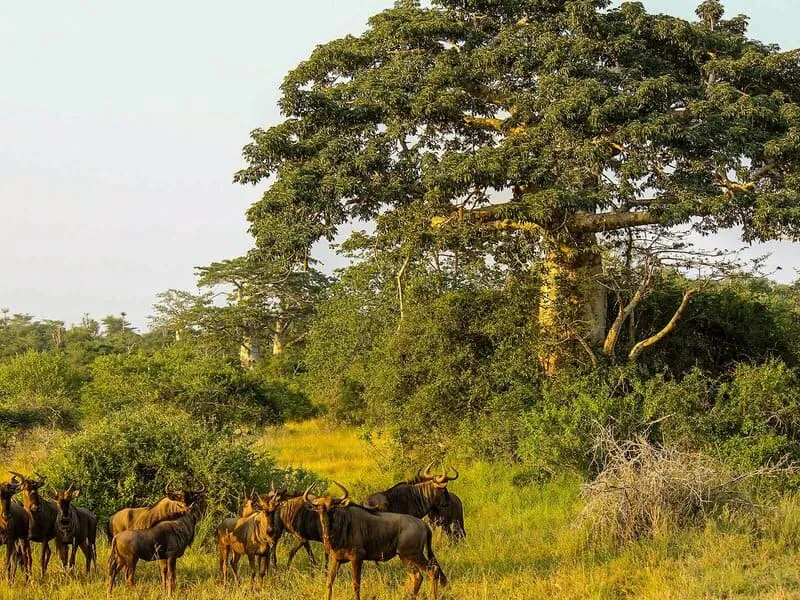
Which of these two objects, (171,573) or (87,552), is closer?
(171,573)

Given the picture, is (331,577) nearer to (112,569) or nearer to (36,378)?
(112,569)

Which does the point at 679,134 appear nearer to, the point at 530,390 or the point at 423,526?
the point at 530,390

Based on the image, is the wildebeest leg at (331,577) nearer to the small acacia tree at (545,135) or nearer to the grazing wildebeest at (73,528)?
the grazing wildebeest at (73,528)

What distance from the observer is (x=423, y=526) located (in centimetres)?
750

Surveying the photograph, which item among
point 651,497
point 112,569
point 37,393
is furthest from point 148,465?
point 37,393

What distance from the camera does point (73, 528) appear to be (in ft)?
A: 27.4

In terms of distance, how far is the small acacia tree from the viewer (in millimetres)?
13414

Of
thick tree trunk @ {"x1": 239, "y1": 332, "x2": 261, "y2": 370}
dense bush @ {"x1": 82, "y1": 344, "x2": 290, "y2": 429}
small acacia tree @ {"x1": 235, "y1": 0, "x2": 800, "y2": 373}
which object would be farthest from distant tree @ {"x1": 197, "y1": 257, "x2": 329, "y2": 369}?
small acacia tree @ {"x1": 235, "y1": 0, "x2": 800, "y2": 373}

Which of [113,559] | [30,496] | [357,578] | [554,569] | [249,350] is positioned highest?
[249,350]

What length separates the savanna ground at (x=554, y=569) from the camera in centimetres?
737

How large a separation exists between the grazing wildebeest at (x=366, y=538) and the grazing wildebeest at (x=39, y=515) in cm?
281

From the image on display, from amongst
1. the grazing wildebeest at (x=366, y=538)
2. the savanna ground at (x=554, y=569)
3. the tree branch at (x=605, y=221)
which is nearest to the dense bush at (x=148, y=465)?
the savanna ground at (x=554, y=569)

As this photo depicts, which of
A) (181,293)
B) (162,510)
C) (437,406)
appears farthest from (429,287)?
(181,293)

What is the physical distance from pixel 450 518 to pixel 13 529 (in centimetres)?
487
